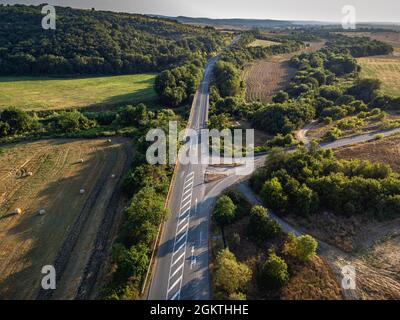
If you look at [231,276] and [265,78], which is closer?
[231,276]

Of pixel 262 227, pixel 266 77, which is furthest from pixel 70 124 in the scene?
pixel 266 77

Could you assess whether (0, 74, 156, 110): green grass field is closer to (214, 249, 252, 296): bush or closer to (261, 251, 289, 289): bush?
(214, 249, 252, 296): bush

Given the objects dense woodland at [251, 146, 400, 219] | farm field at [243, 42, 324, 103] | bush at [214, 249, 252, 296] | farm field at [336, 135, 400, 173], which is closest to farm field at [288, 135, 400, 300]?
dense woodland at [251, 146, 400, 219]

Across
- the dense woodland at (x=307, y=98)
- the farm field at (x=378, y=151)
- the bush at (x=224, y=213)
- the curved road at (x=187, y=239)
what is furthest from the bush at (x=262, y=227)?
the dense woodland at (x=307, y=98)

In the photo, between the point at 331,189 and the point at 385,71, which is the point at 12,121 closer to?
the point at 331,189

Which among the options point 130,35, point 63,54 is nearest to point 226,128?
point 63,54
